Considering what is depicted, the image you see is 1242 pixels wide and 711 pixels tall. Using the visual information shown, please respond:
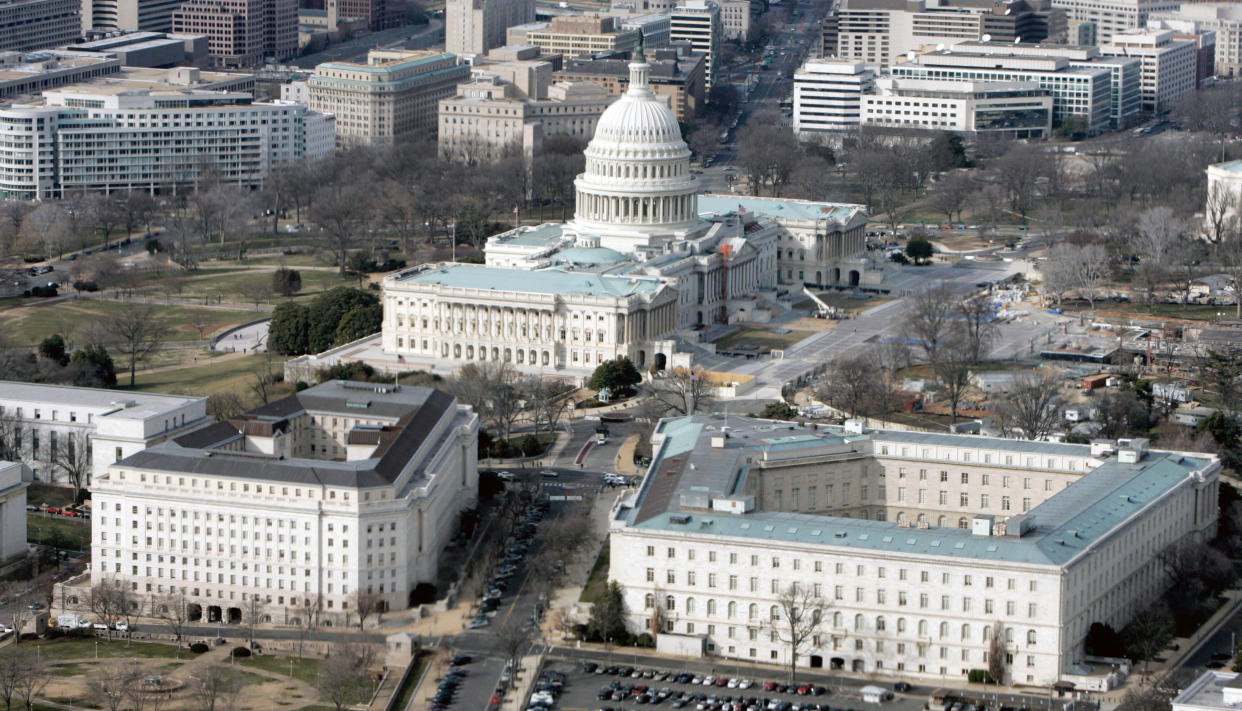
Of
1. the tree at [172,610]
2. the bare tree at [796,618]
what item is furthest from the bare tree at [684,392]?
the tree at [172,610]

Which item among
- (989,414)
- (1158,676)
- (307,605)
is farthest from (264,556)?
(989,414)

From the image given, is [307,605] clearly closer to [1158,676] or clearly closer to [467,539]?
[467,539]

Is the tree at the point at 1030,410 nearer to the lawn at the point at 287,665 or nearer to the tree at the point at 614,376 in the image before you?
the tree at the point at 614,376

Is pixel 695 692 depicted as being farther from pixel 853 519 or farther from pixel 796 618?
pixel 853 519

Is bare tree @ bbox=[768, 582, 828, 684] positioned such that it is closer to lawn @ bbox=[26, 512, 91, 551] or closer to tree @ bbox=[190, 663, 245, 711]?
tree @ bbox=[190, 663, 245, 711]

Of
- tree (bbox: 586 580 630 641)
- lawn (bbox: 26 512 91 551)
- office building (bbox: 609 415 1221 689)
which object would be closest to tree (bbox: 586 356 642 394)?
office building (bbox: 609 415 1221 689)

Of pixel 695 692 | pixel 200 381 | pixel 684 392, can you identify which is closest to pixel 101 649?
pixel 695 692
